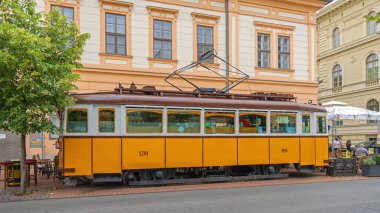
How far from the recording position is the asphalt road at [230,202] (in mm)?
9602

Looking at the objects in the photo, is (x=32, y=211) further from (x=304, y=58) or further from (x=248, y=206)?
(x=304, y=58)

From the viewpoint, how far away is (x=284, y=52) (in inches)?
922

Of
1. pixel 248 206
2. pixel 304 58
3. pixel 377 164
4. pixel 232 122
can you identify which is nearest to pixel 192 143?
pixel 232 122

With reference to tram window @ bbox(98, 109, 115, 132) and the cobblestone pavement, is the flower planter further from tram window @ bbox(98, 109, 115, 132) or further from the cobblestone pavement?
tram window @ bbox(98, 109, 115, 132)

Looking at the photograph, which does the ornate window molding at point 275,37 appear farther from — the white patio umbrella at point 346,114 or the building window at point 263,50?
the white patio umbrella at point 346,114

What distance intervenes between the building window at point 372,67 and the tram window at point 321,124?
2479 centimetres

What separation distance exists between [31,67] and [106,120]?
2.90m

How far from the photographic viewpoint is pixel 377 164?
16.4m

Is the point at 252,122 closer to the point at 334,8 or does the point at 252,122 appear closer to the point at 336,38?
the point at 334,8

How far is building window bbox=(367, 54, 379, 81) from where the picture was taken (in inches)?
1513

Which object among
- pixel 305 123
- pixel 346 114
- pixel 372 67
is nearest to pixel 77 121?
pixel 305 123

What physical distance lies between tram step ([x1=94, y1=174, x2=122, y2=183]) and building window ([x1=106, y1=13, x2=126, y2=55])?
7805 millimetres

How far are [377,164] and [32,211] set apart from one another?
12.7 meters

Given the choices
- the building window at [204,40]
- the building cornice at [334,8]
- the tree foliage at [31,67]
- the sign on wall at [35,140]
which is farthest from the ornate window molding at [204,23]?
the building cornice at [334,8]
